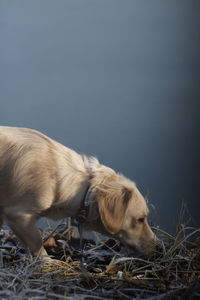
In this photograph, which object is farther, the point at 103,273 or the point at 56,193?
the point at 56,193

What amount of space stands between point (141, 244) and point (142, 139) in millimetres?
789

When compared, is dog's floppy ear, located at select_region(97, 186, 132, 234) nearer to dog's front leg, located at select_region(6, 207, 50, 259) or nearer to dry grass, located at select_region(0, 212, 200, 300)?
dry grass, located at select_region(0, 212, 200, 300)

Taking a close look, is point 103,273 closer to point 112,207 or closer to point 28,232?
point 112,207

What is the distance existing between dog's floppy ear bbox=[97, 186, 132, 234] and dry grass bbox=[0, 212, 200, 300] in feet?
0.64

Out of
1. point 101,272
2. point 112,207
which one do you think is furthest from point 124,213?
point 101,272

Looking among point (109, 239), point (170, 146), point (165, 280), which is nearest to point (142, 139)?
point (170, 146)

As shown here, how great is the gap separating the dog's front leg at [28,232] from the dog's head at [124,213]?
0.37m

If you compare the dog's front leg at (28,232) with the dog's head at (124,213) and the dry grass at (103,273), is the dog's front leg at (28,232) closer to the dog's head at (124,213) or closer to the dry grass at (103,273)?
the dry grass at (103,273)

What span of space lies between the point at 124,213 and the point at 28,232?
528mm

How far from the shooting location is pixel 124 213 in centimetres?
268

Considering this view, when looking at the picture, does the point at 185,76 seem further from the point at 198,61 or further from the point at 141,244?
the point at 141,244

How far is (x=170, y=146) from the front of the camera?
3.33m

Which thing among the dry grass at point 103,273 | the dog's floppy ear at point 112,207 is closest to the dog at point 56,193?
the dog's floppy ear at point 112,207

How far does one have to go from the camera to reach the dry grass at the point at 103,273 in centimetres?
196
